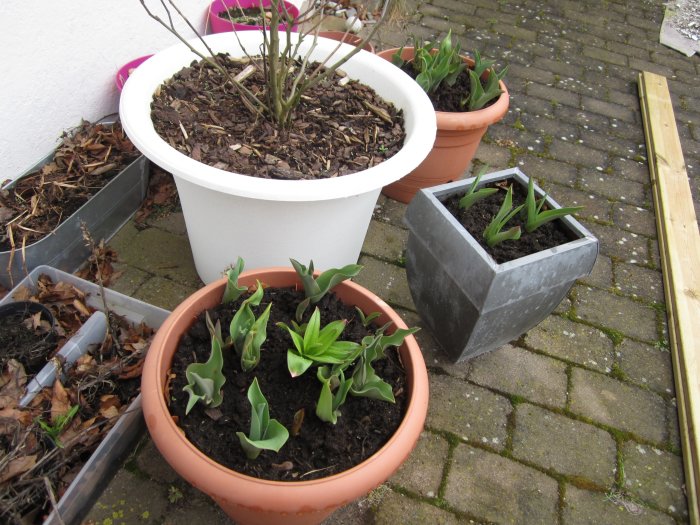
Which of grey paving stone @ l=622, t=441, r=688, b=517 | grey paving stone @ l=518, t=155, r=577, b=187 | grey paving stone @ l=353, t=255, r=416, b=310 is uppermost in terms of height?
grey paving stone @ l=518, t=155, r=577, b=187

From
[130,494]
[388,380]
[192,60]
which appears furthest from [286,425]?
[192,60]

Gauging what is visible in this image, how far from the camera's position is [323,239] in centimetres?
161

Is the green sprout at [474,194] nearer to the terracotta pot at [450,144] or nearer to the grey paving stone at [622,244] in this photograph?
the terracotta pot at [450,144]

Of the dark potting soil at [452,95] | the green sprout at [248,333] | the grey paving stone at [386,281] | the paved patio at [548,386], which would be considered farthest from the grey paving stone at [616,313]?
the green sprout at [248,333]

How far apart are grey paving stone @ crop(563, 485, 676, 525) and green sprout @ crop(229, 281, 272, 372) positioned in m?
1.05

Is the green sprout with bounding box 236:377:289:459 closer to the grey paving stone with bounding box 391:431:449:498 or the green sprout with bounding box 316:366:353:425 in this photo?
the green sprout with bounding box 316:366:353:425

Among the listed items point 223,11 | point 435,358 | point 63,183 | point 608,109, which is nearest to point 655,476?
point 435,358

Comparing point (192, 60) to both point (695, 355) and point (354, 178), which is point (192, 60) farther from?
point (695, 355)

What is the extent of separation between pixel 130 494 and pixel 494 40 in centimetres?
347

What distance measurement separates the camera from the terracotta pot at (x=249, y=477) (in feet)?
3.21

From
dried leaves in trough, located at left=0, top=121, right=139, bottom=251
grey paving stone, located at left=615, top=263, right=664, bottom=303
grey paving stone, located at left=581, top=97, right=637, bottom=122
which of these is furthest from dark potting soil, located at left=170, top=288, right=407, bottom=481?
grey paving stone, located at left=581, top=97, right=637, bottom=122

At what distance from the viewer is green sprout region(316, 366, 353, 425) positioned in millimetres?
1065

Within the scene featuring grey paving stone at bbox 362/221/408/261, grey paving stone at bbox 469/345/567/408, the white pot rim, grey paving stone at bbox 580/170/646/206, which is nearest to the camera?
the white pot rim

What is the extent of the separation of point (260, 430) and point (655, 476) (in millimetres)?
1333
